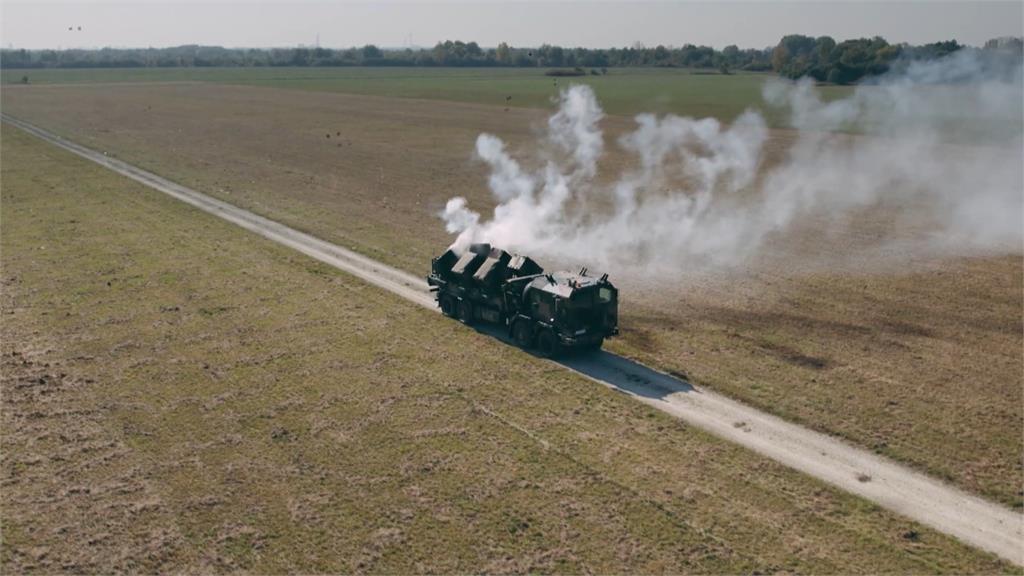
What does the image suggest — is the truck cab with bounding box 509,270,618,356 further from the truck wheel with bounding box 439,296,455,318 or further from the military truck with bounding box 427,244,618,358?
the truck wheel with bounding box 439,296,455,318

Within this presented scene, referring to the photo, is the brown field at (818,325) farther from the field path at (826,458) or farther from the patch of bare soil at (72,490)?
the patch of bare soil at (72,490)

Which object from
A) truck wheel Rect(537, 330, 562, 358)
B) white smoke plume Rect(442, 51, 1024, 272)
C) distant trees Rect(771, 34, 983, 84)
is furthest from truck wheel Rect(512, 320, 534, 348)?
distant trees Rect(771, 34, 983, 84)

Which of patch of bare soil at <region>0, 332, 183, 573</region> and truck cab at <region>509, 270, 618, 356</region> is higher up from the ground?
truck cab at <region>509, 270, 618, 356</region>

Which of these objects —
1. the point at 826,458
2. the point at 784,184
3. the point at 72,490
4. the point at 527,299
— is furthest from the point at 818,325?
the point at 784,184

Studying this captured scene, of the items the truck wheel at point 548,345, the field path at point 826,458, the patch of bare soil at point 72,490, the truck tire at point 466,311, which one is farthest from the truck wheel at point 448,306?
the patch of bare soil at point 72,490

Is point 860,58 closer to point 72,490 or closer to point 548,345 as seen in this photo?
point 548,345
